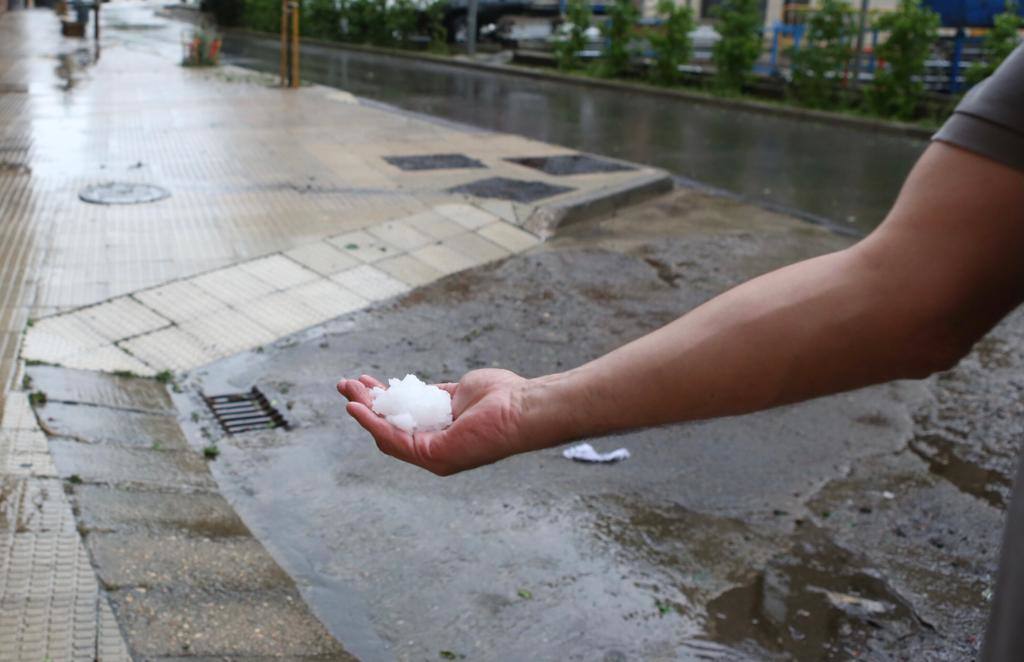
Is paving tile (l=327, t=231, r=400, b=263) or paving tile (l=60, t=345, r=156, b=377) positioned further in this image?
paving tile (l=327, t=231, r=400, b=263)

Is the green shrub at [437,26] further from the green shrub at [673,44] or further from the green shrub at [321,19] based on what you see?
the green shrub at [673,44]

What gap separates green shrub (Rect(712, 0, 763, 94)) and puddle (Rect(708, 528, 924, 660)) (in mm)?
17088

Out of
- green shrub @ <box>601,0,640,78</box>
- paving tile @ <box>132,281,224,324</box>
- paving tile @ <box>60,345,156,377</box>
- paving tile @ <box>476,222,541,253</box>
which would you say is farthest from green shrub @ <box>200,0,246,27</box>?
paving tile @ <box>60,345,156,377</box>

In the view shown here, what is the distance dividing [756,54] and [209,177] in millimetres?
13100

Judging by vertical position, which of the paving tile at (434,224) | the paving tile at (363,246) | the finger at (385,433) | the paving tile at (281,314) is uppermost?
the finger at (385,433)

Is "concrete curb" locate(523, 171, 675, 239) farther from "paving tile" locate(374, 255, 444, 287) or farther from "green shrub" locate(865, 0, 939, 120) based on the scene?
"green shrub" locate(865, 0, 939, 120)

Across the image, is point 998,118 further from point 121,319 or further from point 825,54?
point 825,54

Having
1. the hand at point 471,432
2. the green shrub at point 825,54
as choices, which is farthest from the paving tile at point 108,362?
the green shrub at point 825,54

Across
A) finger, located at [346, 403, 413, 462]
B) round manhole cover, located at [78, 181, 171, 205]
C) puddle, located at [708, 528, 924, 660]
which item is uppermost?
finger, located at [346, 403, 413, 462]

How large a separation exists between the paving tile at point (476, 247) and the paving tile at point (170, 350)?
2630mm

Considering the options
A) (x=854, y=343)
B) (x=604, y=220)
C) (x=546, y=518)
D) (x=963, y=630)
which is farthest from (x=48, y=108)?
(x=854, y=343)

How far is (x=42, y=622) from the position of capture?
3.19 meters

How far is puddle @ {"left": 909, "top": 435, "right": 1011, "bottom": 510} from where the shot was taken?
4.89m

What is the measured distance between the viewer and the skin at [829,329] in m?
1.30
